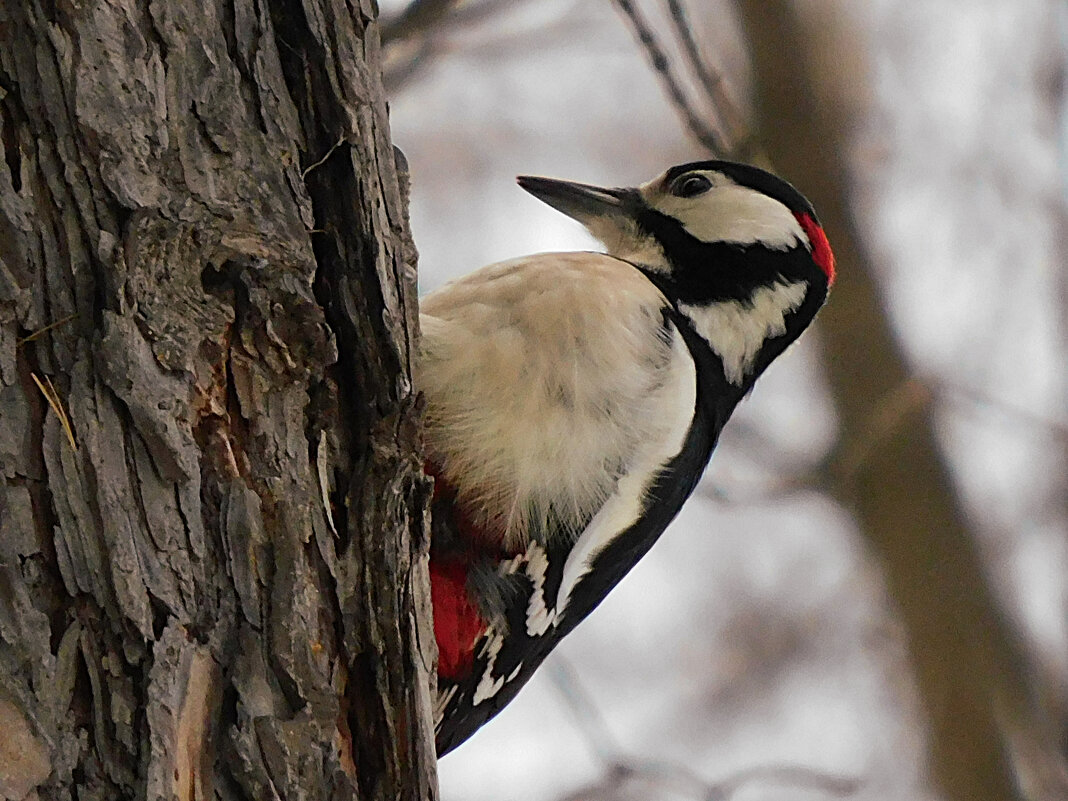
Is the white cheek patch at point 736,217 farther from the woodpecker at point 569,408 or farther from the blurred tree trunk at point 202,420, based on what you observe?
the blurred tree trunk at point 202,420

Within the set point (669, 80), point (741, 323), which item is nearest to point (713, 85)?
point (669, 80)

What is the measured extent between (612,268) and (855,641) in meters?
3.84

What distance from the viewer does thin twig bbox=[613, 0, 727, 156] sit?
248 cm

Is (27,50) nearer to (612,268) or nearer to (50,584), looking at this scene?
(50,584)

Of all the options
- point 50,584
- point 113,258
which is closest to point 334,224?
point 113,258

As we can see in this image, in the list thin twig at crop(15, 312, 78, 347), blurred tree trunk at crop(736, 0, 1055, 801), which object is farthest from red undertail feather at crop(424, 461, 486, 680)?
blurred tree trunk at crop(736, 0, 1055, 801)

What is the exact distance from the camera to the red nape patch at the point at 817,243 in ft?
9.13

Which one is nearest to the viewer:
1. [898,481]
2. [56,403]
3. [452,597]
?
[56,403]

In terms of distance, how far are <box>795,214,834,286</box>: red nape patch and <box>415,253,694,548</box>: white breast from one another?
632 mm

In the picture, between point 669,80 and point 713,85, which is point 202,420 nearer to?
point 669,80

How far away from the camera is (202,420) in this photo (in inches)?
54.2

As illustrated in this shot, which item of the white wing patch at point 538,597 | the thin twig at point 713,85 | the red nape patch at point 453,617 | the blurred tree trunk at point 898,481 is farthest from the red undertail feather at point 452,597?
the blurred tree trunk at point 898,481

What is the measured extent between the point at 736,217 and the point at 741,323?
30 cm

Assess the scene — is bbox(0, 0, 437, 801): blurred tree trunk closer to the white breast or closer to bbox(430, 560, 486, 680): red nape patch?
the white breast
